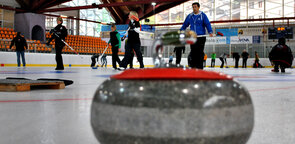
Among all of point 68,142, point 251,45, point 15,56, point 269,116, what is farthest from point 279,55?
point 251,45

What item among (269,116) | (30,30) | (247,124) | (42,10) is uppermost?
(42,10)

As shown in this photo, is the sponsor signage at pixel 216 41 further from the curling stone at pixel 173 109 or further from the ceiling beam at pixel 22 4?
the curling stone at pixel 173 109

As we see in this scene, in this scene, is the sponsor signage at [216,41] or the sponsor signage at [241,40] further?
the sponsor signage at [216,41]

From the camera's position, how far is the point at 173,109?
56cm

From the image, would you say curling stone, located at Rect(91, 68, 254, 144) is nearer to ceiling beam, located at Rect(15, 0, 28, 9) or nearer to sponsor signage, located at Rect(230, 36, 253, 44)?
ceiling beam, located at Rect(15, 0, 28, 9)

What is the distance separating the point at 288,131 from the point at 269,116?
412 millimetres

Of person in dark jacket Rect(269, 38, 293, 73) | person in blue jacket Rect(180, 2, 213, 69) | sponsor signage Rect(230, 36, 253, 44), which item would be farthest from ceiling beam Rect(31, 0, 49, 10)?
person in blue jacket Rect(180, 2, 213, 69)

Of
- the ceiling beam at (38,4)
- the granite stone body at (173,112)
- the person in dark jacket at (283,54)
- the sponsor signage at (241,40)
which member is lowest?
the granite stone body at (173,112)

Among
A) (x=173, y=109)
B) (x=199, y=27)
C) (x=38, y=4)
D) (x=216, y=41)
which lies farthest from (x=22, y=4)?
(x=173, y=109)

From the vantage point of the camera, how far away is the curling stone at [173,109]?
22.1 inches

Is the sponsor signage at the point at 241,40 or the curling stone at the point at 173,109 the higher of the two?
the sponsor signage at the point at 241,40

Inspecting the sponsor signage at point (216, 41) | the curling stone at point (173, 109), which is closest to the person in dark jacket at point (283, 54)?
the curling stone at point (173, 109)

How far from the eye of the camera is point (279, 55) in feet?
33.4

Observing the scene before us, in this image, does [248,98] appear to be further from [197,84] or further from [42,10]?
[42,10]
